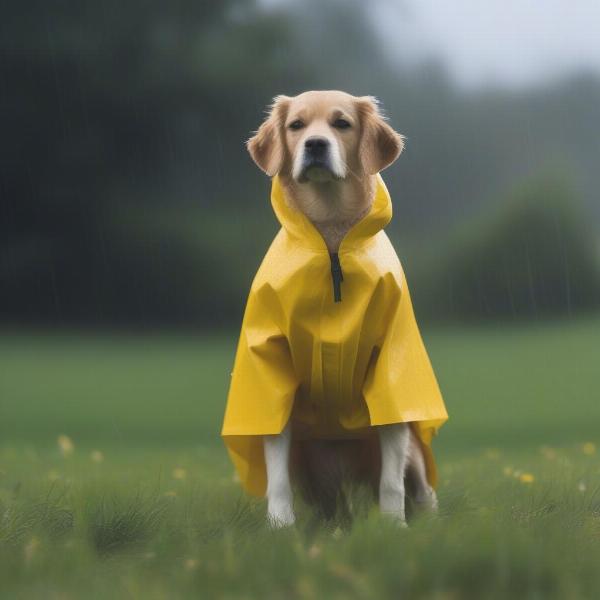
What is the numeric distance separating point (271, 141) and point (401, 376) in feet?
3.56

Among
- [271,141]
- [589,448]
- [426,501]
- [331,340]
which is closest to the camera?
[331,340]

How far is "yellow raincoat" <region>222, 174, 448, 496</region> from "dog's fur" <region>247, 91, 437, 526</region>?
92 mm

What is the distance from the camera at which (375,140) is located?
13.9ft

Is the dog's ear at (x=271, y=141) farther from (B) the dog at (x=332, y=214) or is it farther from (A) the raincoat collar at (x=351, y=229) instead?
(A) the raincoat collar at (x=351, y=229)

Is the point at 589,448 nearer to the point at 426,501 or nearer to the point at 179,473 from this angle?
the point at 426,501

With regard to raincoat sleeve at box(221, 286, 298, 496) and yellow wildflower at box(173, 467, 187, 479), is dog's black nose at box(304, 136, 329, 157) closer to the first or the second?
raincoat sleeve at box(221, 286, 298, 496)

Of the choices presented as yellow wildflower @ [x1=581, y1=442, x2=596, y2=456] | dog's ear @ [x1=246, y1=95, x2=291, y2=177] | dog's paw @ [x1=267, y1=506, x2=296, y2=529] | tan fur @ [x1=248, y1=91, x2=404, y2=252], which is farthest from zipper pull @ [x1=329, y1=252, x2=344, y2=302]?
yellow wildflower @ [x1=581, y1=442, x2=596, y2=456]

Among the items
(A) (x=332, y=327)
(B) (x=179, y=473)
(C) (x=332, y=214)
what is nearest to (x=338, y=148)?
(C) (x=332, y=214)

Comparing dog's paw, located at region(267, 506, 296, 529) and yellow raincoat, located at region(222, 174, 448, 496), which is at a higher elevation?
yellow raincoat, located at region(222, 174, 448, 496)

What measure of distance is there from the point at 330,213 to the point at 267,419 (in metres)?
0.84

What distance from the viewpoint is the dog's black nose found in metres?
4.07

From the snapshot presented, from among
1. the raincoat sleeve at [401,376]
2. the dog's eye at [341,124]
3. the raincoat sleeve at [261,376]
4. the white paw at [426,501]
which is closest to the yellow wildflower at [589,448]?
the white paw at [426,501]

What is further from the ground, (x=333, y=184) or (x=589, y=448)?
(x=333, y=184)

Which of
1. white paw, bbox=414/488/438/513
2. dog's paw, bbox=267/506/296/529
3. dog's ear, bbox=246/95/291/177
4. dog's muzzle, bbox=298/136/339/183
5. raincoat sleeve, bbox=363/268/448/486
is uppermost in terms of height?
dog's ear, bbox=246/95/291/177
